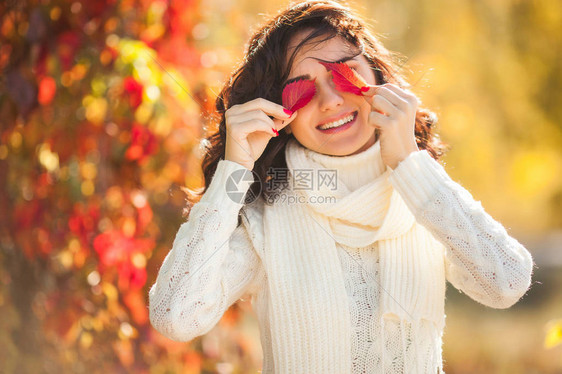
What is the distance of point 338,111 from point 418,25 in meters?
4.97

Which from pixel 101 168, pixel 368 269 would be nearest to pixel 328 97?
pixel 368 269

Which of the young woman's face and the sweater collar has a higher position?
the young woman's face

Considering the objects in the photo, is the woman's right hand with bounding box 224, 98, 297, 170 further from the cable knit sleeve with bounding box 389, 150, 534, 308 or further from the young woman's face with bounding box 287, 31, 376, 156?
the cable knit sleeve with bounding box 389, 150, 534, 308

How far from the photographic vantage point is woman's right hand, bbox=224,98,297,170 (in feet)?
5.25

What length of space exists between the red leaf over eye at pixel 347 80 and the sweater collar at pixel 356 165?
0.57 ft

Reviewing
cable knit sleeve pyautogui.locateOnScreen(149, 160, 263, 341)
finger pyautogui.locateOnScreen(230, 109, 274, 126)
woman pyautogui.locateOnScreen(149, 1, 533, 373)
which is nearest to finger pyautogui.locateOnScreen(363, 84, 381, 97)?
woman pyautogui.locateOnScreen(149, 1, 533, 373)

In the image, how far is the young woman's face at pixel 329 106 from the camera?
5.41ft

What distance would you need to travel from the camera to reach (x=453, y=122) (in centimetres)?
596

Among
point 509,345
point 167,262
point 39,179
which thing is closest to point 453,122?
point 509,345

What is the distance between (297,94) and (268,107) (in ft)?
0.28

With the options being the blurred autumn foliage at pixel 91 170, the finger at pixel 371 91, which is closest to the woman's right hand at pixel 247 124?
the finger at pixel 371 91

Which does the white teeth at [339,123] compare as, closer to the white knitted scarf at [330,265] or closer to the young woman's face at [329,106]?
the young woman's face at [329,106]

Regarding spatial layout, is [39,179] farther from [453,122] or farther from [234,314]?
[453,122]

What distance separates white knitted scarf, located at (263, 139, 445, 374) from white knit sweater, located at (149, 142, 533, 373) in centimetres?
4
